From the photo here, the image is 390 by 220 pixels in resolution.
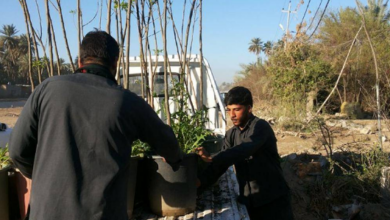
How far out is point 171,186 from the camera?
8.17 feet

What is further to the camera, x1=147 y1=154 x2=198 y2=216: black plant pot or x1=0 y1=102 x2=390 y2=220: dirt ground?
x1=0 y1=102 x2=390 y2=220: dirt ground

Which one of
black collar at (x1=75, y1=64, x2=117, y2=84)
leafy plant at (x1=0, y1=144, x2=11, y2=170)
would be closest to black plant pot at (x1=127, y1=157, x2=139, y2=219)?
leafy plant at (x1=0, y1=144, x2=11, y2=170)

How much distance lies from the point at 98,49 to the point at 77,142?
1.34ft

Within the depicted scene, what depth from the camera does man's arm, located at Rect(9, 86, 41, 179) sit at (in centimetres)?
152

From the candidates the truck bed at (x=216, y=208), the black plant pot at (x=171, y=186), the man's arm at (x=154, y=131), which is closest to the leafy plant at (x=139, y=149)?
the black plant pot at (x=171, y=186)

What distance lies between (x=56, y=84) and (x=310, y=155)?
7270 mm

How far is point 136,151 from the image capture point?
9.10ft

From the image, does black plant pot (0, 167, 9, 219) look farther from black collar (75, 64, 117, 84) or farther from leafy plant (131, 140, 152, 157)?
black collar (75, 64, 117, 84)

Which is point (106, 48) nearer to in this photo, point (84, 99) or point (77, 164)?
point (84, 99)

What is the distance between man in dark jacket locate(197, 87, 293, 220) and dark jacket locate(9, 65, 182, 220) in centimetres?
128

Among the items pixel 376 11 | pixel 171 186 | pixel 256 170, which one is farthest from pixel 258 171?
pixel 376 11

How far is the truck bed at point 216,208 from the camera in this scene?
258 centimetres

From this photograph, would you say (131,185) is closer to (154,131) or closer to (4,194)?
(4,194)

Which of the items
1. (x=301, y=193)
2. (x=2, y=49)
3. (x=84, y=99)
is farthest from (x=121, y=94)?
(x=2, y=49)
